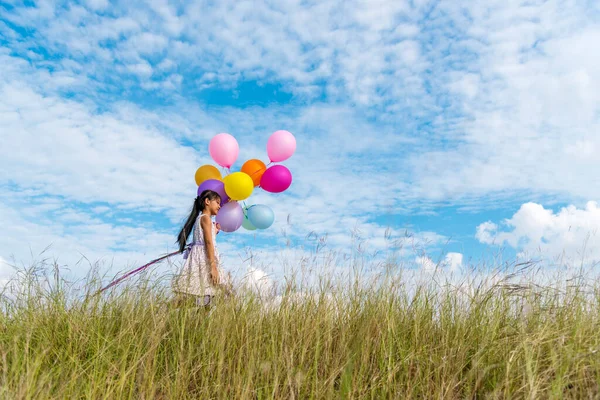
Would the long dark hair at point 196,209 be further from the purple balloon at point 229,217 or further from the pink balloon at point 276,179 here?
the pink balloon at point 276,179

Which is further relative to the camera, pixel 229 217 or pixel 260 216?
pixel 260 216

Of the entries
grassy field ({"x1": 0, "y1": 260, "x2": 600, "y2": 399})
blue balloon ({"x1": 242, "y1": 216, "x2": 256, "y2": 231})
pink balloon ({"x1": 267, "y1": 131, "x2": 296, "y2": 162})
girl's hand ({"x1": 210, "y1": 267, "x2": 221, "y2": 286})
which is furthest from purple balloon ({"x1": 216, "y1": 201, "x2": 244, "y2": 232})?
grassy field ({"x1": 0, "y1": 260, "x2": 600, "y2": 399})

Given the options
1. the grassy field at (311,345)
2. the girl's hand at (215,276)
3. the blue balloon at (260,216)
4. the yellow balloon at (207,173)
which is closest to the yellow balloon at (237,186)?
the blue balloon at (260,216)

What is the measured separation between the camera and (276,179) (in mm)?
6273

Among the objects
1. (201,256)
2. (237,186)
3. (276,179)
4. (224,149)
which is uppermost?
(224,149)

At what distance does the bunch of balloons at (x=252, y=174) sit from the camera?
6.06 m

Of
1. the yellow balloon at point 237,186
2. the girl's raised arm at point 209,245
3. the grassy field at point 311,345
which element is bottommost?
the grassy field at point 311,345

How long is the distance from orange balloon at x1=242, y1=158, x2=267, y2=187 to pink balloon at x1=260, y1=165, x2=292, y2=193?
8cm

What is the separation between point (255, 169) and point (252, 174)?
8 centimetres

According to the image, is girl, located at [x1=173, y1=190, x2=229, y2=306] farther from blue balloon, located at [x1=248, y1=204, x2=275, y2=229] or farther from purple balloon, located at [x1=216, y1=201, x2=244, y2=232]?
blue balloon, located at [x1=248, y1=204, x2=275, y2=229]

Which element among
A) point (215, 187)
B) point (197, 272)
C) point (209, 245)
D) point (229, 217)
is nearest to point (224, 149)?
point (215, 187)

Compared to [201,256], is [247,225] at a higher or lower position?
higher

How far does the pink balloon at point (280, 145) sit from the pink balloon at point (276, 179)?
0.50 ft

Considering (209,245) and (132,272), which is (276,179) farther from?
(132,272)
